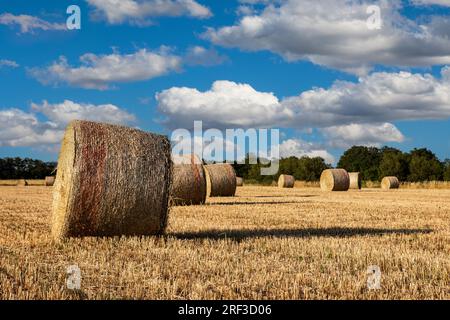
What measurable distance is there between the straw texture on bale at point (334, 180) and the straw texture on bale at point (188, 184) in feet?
60.8

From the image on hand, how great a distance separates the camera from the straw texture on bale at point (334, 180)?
36438mm

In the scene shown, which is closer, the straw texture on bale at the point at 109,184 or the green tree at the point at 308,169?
the straw texture on bale at the point at 109,184

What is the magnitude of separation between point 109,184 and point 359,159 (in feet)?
286

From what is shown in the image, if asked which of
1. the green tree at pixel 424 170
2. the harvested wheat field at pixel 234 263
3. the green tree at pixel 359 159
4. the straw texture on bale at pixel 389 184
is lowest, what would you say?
the harvested wheat field at pixel 234 263

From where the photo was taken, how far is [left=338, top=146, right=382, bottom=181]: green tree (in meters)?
92.1

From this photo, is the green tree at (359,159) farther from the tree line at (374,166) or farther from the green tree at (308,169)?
the green tree at (308,169)

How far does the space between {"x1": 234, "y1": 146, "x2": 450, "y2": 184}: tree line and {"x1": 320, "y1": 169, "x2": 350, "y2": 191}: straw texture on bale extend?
27.3 meters

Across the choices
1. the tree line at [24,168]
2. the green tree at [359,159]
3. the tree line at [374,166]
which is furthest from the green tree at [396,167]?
the tree line at [24,168]

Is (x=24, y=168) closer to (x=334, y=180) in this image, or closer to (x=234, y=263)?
(x=334, y=180)

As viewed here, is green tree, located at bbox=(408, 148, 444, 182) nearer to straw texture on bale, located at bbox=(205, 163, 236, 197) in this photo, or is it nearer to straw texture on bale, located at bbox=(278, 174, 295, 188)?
straw texture on bale, located at bbox=(278, 174, 295, 188)

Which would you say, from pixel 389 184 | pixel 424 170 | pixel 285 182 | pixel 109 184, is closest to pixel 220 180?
pixel 109 184

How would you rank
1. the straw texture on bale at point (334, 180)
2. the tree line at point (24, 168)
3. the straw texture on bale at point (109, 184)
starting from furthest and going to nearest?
the tree line at point (24, 168), the straw texture on bale at point (334, 180), the straw texture on bale at point (109, 184)
